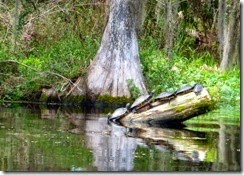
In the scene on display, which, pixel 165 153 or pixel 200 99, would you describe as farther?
pixel 200 99

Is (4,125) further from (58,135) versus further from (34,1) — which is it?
(34,1)

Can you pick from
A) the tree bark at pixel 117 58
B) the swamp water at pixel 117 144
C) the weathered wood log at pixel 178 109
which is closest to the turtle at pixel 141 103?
the weathered wood log at pixel 178 109

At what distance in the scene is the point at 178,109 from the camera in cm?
668

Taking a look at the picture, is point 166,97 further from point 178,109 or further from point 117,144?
point 117,144

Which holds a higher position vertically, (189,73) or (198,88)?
(189,73)

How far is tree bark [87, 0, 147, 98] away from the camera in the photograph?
9016mm

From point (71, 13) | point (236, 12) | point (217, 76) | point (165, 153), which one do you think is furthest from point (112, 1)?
point (165, 153)

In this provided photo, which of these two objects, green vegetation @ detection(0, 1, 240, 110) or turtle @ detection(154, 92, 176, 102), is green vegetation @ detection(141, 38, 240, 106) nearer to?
green vegetation @ detection(0, 1, 240, 110)

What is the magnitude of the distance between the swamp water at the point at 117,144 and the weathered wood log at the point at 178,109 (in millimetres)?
92

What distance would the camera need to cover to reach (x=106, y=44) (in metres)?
9.55

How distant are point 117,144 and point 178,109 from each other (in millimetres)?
1253

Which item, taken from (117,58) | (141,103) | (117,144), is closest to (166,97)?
(141,103)

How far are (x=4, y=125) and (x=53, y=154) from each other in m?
1.96

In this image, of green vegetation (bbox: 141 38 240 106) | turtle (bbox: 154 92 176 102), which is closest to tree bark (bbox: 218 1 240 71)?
green vegetation (bbox: 141 38 240 106)
